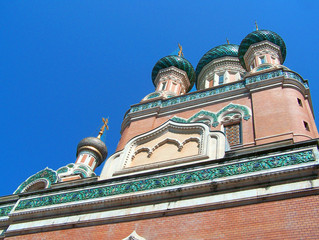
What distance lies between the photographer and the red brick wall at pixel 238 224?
15.1 feet

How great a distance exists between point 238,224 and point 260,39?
34.4 feet

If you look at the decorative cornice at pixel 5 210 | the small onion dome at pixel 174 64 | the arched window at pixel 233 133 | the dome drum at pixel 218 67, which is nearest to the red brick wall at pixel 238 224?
the decorative cornice at pixel 5 210

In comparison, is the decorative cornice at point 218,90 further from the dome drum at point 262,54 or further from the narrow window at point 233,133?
the dome drum at point 262,54

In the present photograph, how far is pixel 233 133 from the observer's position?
9312 mm

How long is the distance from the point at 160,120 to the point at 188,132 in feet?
11.5

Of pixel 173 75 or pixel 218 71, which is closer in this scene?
Answer: pixel 173 75

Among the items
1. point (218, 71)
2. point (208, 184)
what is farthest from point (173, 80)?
point (208, 184)

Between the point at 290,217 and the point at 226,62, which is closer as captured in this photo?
Answer: the point at 290,217

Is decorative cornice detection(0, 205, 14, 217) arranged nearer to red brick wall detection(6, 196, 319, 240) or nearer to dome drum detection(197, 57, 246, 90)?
red brick wall detection(6, 196, 319, 240)

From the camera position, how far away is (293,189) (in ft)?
16.3

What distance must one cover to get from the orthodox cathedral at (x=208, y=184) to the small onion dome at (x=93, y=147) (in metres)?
6.56

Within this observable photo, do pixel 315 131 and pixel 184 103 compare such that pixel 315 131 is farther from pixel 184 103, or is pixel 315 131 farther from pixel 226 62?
pixel 226 62

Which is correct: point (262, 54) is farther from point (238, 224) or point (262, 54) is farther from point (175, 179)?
point (238, 224)

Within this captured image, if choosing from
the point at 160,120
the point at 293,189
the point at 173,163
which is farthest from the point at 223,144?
the point at 160,120
